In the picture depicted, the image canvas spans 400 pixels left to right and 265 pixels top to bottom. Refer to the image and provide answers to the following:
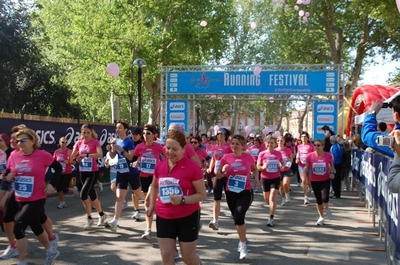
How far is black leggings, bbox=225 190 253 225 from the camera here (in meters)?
7.23

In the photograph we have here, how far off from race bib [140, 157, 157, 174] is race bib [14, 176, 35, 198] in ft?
10.0

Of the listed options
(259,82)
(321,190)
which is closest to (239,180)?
(321,190)

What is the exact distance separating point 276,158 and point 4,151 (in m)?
4.99

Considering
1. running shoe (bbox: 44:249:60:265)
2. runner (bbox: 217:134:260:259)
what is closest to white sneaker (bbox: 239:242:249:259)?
runner (bbox: 217:134:260:259)

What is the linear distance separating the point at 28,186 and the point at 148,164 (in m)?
3.14

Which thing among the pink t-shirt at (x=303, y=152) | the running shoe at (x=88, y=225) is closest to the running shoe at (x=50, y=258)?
the running shoe at (x=88, y=225)

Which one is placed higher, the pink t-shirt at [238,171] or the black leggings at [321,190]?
the pink t-shirt at [238,171]

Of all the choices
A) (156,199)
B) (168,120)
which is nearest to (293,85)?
(168,120)

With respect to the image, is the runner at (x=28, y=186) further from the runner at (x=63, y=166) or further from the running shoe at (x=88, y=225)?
the runner at (x=63, y=166)

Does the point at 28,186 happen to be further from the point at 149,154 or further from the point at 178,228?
the point at 149,154

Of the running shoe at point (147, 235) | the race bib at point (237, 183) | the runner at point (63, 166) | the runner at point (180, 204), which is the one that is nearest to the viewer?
the runner at point (180, 204)

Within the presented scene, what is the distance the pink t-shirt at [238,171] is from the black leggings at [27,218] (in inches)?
106

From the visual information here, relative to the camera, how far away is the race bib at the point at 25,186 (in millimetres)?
6223

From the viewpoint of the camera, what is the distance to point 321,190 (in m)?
9.92
